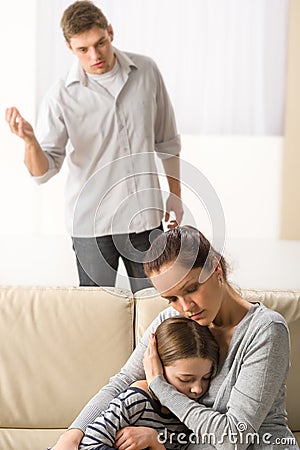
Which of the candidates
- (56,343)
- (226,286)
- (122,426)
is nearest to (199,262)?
(226,286)

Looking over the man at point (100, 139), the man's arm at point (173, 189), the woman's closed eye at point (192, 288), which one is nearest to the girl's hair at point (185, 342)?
the woman's closed eye at point (192, 288)

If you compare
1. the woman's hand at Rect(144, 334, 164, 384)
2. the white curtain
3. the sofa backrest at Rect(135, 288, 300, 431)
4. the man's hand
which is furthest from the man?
the woman's hand at Rect(144, 334, 164, 384)

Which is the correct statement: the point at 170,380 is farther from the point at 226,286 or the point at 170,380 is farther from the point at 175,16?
the point at 175,16

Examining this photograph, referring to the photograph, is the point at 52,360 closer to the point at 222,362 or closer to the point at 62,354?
the point at 62,354

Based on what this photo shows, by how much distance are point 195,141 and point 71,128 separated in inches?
21.2

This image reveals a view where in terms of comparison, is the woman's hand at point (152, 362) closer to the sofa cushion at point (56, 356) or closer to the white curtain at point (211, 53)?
the sofa cushion at point (56, 356)

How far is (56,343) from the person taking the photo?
2.24 metres

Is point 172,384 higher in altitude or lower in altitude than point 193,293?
lower

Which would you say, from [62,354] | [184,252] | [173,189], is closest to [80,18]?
→ [173,189]

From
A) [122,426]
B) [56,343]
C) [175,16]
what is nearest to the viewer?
[122,426]

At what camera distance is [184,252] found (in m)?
1.72

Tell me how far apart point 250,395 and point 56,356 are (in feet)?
2.46

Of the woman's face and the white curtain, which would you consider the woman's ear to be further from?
the white curtain

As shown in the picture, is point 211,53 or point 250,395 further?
point 211,53
